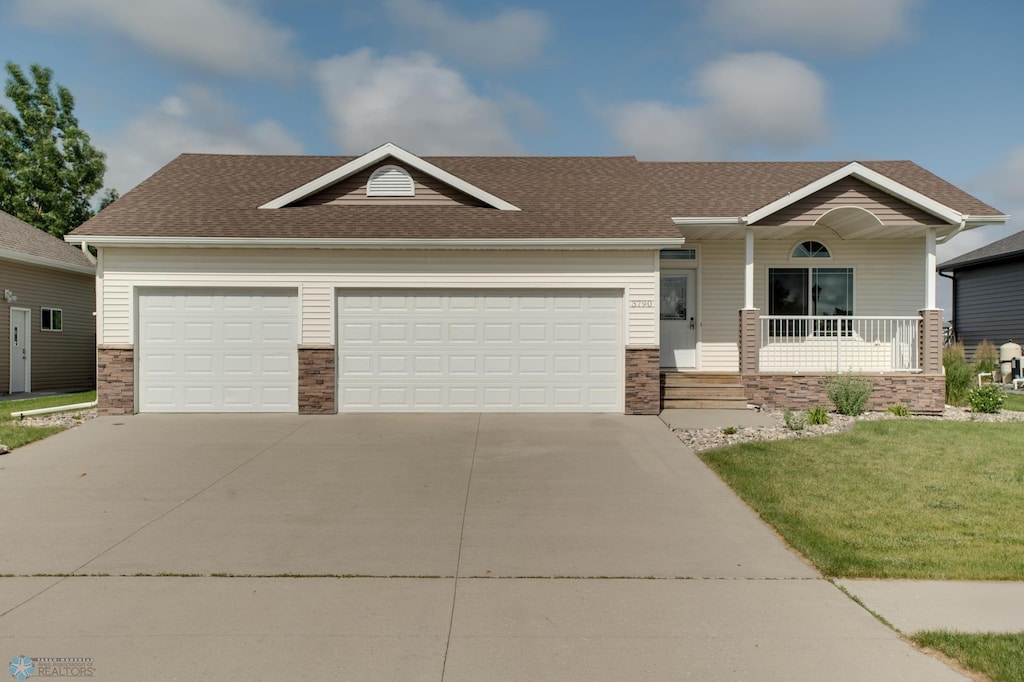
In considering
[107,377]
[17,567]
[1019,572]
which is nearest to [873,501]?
[1019,572]

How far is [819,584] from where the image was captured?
464 cm

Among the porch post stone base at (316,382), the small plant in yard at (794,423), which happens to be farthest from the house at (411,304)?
Answer: the small plant in yard at (794,423)

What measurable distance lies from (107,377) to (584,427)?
8718 mm

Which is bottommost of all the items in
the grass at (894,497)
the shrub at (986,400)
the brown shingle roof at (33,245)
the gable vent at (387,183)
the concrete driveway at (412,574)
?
the concrete driveway at (412,574)

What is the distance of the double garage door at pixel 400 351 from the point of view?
12.1 m

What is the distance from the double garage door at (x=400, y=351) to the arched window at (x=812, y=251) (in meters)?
5.19

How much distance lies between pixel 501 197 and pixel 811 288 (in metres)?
7.28

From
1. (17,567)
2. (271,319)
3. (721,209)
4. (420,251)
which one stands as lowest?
(17,567)

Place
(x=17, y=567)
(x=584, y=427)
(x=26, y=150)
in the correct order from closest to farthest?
(x=17, y=567) < (x=584, y=427) < (x=26, y=150)

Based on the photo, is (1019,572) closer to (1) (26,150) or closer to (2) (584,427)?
(2) (584,427)

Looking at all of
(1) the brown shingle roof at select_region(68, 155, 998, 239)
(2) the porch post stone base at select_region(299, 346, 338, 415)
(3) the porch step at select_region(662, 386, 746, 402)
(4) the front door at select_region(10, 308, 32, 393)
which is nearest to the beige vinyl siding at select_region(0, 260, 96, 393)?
(4) the front door at select_region(10, 308, 32, 393)

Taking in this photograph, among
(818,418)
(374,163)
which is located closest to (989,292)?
(818,418)

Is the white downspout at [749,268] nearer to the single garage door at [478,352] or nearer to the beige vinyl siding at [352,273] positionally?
the beige vinyl siding at [352,273]

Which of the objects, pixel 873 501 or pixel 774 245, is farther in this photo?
pixel 774 245
